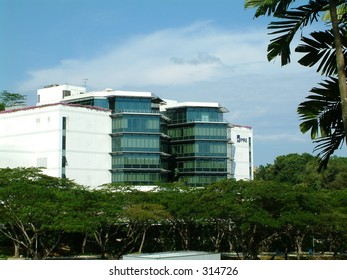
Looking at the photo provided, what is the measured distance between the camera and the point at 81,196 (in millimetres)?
31703

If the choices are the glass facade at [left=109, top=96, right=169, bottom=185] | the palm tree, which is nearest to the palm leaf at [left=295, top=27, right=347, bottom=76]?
the palm tree

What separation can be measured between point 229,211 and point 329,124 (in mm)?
23723

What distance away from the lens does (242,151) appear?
70.2 meters

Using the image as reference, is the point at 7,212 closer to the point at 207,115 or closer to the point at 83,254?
the point at 83,254

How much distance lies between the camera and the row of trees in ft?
94.1

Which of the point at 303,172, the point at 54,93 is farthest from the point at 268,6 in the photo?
the point at 303,172

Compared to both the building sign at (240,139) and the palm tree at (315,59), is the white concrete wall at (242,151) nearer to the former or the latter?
the building sign at (240,139)

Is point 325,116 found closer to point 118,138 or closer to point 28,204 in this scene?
point 28,204

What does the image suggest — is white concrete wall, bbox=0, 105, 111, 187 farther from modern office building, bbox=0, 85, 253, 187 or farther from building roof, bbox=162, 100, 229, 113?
building roof, bbox=162, 100, 229, 113

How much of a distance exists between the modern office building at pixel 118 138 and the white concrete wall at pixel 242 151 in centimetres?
483

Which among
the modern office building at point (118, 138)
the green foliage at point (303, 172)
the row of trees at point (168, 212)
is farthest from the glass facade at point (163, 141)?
the row of trees at point (168, 212)

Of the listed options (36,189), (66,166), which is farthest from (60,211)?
(66,166)

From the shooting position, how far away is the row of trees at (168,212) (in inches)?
1129
